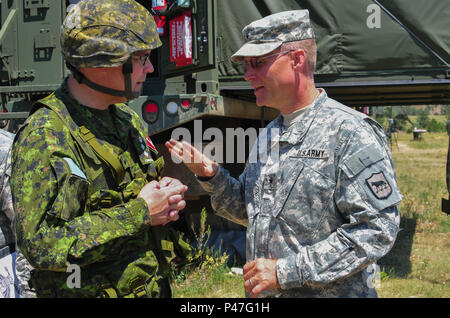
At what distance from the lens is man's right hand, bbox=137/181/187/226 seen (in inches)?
70.4

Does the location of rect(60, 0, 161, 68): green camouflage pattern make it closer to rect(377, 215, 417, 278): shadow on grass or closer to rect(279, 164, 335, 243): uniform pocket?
rect(279, 164, 335, 243): uniform pocket

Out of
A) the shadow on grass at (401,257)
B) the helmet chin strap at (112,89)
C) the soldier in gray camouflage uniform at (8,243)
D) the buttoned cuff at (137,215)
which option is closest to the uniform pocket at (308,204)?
the buttoned cuff at (137,215)

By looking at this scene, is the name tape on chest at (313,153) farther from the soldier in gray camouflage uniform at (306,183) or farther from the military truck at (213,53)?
the military truck at (213,53)

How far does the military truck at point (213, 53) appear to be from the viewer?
4371 mm

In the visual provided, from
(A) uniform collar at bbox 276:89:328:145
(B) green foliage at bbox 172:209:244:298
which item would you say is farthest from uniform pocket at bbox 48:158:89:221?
(B) green foliage at bbox 172:209:244:298

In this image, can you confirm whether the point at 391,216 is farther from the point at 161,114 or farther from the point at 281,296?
the point at 161,114

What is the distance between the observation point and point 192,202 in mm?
5277

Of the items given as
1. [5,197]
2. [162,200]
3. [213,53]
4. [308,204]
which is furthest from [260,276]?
[213,53]

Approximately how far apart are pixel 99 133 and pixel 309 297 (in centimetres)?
95

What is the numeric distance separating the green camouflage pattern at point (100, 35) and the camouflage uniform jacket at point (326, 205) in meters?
0.68

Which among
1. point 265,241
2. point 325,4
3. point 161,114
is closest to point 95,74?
point 265,241

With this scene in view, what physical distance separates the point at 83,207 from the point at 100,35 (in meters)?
0.60

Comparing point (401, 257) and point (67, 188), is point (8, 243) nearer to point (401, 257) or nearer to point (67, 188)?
point (67, 188)
